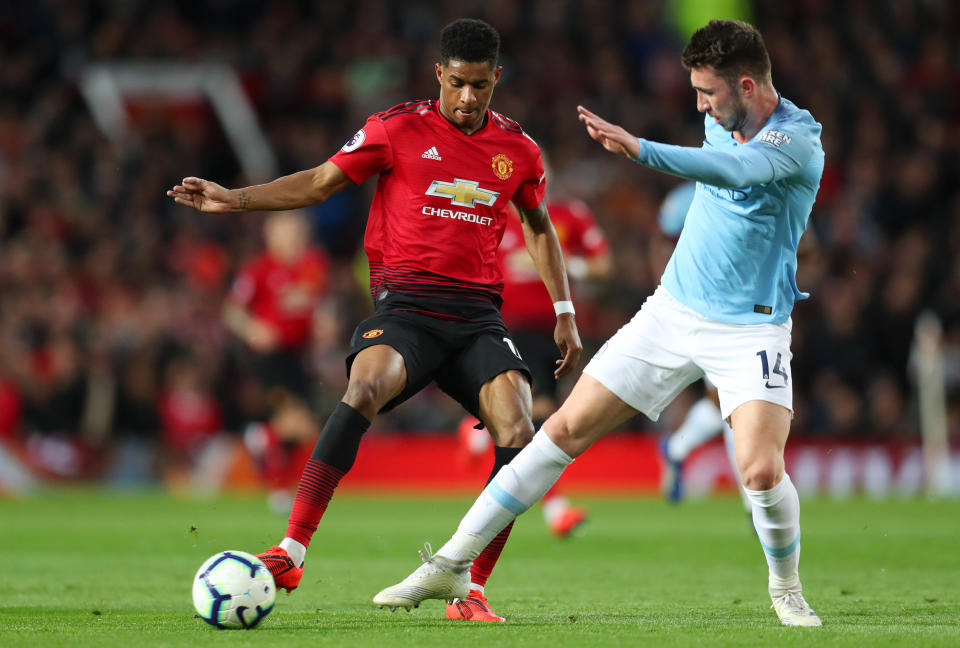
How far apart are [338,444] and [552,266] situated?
1.42m

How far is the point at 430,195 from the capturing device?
6.03 meters

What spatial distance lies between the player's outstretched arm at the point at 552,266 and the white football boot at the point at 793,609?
1466mm

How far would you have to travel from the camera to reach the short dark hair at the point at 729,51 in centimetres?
530

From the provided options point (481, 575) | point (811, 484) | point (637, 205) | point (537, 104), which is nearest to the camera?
point (481, 575)

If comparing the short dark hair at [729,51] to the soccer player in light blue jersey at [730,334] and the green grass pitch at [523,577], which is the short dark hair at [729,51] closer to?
the soccer player in light blue jersey at [730,334]

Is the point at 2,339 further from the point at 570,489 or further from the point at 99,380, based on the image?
the point at 570,489

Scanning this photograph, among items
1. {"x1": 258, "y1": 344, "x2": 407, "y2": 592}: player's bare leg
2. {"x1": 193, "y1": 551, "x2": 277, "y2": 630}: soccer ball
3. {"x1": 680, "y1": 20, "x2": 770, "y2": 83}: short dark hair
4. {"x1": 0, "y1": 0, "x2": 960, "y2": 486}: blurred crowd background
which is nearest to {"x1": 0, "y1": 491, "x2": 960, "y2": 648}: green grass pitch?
{"x1": 193, "y1": 551, "x2": 277, "y2": 630}: soccer ball

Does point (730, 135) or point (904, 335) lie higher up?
point (730, 135)

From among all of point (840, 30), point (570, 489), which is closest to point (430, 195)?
point (570, 489)

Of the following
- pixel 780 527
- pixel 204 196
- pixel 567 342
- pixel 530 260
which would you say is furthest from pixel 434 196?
pixel 530 260

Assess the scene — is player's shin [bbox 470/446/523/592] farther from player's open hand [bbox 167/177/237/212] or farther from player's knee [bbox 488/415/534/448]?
player's open hand [bbox 167/177/237/212]

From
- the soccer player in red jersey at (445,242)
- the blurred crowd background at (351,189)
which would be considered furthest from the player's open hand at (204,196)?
the blurred crowd background at (351,189)

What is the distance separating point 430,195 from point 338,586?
2199 mm

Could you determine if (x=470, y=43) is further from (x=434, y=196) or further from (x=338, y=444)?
(x=338, y=444)
